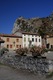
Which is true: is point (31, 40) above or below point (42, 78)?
above

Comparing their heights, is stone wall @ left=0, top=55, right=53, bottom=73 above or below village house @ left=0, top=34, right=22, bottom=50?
below

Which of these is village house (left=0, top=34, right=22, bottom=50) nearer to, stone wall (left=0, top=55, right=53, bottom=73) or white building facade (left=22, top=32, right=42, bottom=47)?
white building facade (left=22, top=32, right=42, bottom=47)

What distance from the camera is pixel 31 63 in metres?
24.4

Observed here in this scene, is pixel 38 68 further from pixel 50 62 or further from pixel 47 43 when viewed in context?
pixel 47 43

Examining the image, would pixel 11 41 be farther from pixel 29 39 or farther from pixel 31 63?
pixel 31 63

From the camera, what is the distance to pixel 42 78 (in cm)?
2067

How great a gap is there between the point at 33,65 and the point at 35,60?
775 mm

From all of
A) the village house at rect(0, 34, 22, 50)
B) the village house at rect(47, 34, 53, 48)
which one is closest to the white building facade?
the village house at rect(0, 34, 22, 50)

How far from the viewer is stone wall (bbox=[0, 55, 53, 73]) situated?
837 inches

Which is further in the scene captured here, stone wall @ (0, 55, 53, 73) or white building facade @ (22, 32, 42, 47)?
white building facade @ (22, 32, 42, 47)

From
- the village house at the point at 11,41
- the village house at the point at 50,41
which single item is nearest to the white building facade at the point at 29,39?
the village house at the point at 11,41

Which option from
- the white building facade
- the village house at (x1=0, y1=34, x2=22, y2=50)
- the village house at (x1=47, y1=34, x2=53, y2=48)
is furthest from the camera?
the white building facade

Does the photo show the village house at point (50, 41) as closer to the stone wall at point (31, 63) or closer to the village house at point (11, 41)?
the village house at point (11, 41)

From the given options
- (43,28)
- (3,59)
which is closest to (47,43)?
(43,28)
